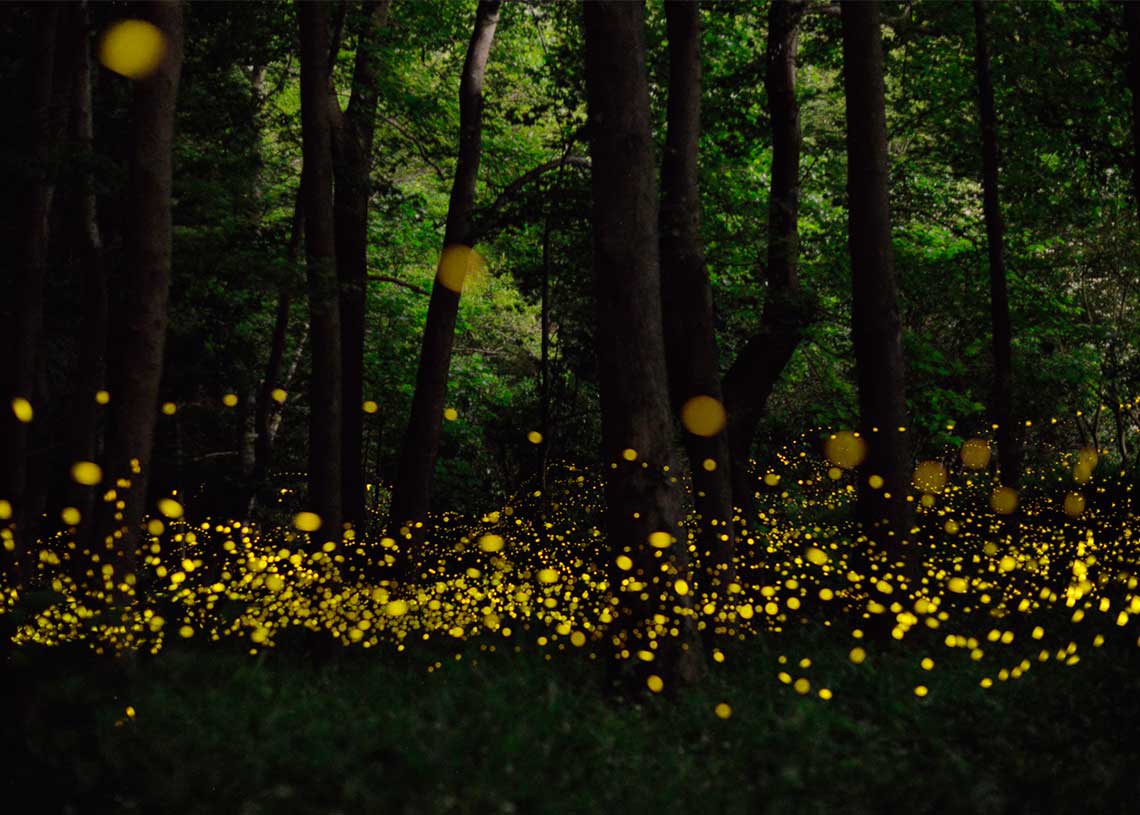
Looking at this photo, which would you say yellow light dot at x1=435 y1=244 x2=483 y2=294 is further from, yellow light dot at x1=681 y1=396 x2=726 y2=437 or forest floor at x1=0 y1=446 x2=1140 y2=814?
yellow light dot at x1=681 y1=396 x2=726 y2=437

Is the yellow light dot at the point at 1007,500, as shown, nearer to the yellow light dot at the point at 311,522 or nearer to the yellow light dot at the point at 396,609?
the yellow light dot at the point at 396,609

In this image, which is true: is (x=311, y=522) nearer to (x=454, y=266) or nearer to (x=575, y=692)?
(x=575, y=692)

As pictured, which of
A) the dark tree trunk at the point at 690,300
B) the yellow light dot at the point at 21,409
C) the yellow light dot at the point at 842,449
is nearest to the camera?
the dark tree trunk at the point at 690,300

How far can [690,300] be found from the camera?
433 inches

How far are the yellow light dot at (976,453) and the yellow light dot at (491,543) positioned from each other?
11.6m

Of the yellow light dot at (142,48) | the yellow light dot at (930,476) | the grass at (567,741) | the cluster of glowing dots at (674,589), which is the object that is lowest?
the grass at (567,741)

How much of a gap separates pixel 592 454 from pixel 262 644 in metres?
11.6

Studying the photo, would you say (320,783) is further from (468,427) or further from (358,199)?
(468,427)

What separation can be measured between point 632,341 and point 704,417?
3057mm

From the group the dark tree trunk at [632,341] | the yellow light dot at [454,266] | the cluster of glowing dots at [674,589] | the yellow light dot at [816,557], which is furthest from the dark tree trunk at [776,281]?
the dark tree trunk at [632,341]

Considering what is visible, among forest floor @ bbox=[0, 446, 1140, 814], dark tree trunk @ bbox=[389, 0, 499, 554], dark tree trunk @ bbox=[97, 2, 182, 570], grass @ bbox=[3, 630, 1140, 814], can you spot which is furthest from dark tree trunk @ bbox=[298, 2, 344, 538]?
dark tree trunk @ bbox=[389, 0, 499, 554]

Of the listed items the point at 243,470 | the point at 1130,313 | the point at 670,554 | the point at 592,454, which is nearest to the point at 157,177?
the point at 670,554

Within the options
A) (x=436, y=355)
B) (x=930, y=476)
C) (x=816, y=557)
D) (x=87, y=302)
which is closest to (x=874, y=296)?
(x=816, y=557)

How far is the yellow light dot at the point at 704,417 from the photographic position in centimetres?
1081
